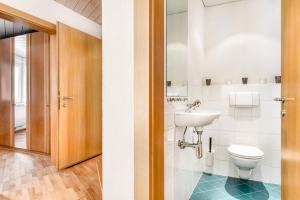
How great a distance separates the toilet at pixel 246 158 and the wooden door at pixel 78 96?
2.15 meters

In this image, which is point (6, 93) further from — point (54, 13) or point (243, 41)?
point (243, 41)

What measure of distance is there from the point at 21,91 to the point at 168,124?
433 cm

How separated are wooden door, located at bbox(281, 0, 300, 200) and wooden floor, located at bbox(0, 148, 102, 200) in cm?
164

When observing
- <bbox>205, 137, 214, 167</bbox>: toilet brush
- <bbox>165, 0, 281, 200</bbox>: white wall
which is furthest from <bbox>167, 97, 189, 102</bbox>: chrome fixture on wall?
Answer: <bbox>205, 137, 214, 167</bbox>: toilet brush

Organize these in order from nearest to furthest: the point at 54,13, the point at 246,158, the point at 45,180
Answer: the point at 246,158, the point at 45,180, the point at 54,13

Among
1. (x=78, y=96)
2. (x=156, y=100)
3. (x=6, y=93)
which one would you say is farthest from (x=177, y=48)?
(x=6, y=93)

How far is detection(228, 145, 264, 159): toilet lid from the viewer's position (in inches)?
80.5

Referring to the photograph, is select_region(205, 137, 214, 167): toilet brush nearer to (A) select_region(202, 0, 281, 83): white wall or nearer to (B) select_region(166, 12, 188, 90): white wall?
(A) select_region(202, 0, 281, 83): white wall

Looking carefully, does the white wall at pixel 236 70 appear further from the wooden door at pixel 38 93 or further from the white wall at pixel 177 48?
the wooden door at pixel 38 93

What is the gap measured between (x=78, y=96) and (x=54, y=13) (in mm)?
1234

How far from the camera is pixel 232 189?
7.13 ft

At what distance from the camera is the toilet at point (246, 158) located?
204 cm

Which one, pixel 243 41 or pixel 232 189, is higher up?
pixel 243 41

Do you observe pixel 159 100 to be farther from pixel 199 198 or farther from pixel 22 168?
pixel 22 168
